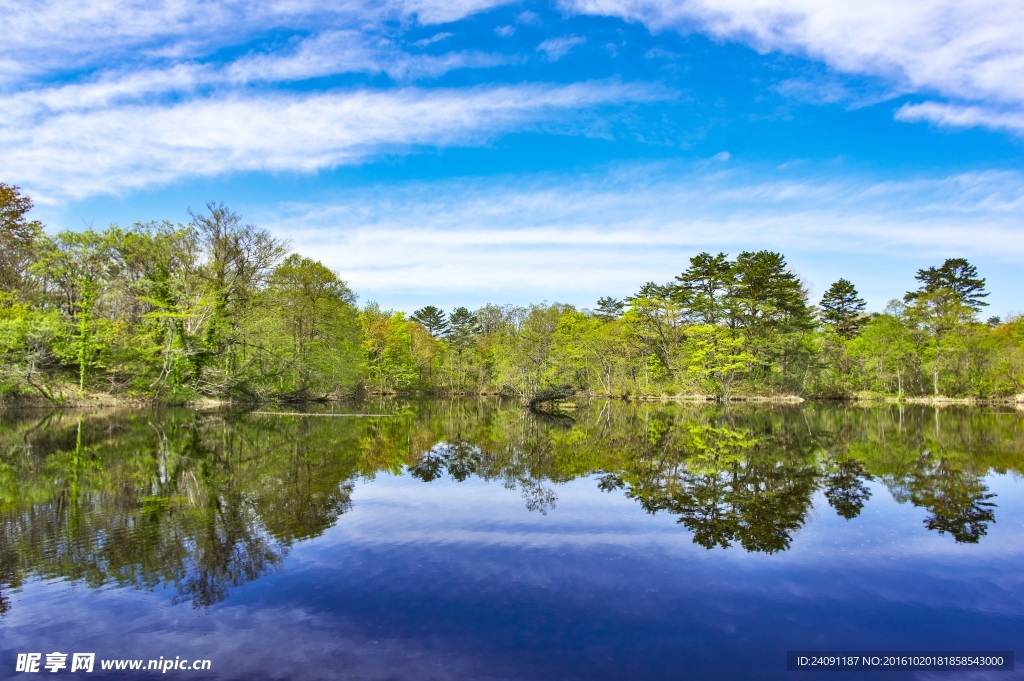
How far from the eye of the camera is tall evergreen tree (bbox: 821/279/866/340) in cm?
6569

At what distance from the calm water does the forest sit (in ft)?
64.9

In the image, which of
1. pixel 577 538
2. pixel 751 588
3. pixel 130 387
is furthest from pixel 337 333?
pixel 751 588

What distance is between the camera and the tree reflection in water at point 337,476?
7.73 meters

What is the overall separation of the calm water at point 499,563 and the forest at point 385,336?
64.9 ft

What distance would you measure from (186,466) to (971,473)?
1961 cm

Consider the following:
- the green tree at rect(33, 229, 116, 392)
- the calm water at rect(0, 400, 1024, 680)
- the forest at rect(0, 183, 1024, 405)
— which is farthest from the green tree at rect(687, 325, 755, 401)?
the green tree at rect(33, 229, 116, 392)

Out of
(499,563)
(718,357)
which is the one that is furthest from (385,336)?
(499,563)

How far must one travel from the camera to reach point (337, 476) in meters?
13.4

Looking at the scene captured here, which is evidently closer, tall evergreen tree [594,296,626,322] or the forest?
the forest

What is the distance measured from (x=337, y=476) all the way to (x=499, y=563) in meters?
6.94

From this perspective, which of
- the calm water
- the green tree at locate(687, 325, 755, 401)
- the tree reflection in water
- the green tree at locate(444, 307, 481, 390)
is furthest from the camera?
the green tree at locate(444, 307, 481, 390)

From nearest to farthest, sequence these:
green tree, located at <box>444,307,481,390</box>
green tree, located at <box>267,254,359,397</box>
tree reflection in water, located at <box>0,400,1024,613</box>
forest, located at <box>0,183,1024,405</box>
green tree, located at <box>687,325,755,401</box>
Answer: tree reflection in water, located at <box>0,400,1024,613</box>
forest, located at <box>0,183,1024,405</box>
green tree, located at <box>267,254,359,397</box>
green tree, located at <box>687,325,755,401</box>
green tree, located at <box>444,307,481,390</box>

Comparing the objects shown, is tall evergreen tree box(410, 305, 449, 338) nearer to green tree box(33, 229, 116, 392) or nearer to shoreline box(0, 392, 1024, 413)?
shoreline box(0, 392, 1024, 413)

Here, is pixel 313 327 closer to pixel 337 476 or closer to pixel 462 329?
pixel 337 476
